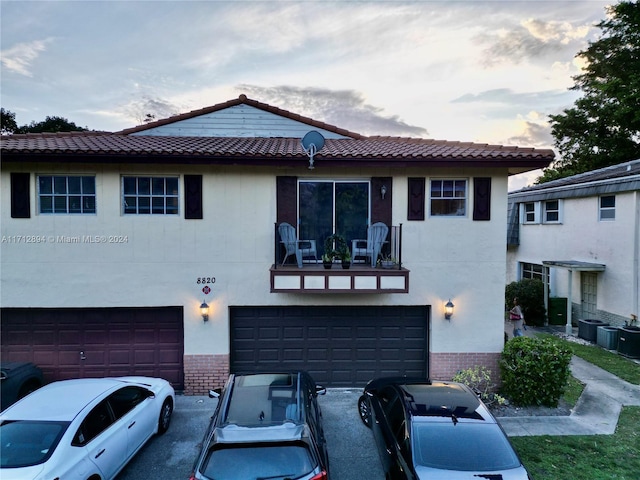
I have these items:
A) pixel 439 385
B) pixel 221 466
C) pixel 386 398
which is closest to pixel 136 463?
pixel 221 466

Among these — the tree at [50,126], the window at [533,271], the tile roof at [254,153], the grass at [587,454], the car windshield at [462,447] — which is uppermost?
the tree at [50,126]

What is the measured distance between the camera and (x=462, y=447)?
4.30 m

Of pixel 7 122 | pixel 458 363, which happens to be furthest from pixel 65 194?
pixel 7 122

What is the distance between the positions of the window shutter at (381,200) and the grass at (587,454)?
17.0 feet

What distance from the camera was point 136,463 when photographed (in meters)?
5.64

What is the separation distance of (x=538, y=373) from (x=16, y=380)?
11.2m

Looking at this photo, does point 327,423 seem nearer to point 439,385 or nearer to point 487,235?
point 439,385

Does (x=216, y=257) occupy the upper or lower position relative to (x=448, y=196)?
lower

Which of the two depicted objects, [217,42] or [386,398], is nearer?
[386,398]

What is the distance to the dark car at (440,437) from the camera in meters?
4.07

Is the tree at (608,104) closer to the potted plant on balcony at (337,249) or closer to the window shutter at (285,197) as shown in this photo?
the potted plant on balcony at (337,249)

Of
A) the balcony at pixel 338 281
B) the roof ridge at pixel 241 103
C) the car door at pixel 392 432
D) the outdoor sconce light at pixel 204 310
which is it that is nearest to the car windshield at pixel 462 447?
the car door at pixel 392 432

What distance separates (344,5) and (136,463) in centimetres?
1205

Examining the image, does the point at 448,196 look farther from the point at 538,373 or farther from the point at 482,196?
the point at 538,373
